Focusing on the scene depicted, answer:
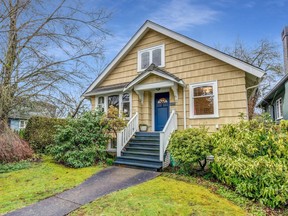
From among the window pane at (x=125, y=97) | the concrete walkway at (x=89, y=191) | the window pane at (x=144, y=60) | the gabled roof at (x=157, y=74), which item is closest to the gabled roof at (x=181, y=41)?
the window pane at (x=144, y=60)

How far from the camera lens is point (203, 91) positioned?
8.78 meters

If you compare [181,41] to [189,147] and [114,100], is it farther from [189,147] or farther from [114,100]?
[189,147]

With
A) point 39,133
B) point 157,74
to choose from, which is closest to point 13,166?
point 39,133

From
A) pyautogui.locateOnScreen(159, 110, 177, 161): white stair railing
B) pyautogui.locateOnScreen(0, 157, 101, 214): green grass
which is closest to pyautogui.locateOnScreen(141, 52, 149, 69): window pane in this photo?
pyautogui.locateOnScreen(159, 110, 177, 161): white stair railing

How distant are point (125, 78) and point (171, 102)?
10.8 feet

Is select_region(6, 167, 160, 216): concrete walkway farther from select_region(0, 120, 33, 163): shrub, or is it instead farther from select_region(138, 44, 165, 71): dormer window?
select_region(138, 44, 165, 71): dormer window

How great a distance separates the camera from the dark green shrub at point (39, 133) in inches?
439

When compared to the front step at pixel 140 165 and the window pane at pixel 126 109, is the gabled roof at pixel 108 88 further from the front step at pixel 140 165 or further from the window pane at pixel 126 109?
the front step at pixel 140 165

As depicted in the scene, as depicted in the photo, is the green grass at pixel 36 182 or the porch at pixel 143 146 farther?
the porch at pixel 143 146

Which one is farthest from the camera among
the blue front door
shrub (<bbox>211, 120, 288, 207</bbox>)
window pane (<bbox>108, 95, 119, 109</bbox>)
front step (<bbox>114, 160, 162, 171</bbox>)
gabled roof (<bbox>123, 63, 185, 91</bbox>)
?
window pane (<bbox>108, 95, 119, 109</bbox>)

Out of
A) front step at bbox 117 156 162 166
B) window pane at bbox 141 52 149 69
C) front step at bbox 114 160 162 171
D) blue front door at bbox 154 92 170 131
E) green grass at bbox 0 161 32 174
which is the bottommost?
green grass at bbox 0 161 32 174

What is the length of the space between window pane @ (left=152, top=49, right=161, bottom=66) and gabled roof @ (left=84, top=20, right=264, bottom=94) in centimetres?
99

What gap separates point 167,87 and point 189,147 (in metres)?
4.07

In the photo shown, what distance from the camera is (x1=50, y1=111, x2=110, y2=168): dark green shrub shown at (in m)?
8.47
